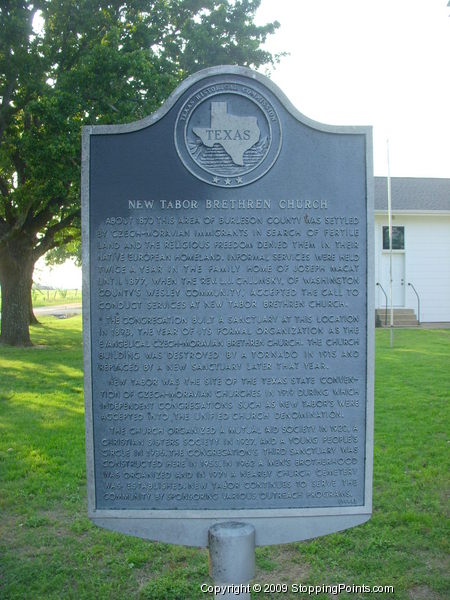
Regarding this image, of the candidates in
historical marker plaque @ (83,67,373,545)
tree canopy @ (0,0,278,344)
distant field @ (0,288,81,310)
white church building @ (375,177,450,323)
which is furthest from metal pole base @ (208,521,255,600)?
distant field @ (0,288,81,310)

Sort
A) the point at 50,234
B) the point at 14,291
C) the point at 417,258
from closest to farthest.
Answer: the point at 14,291
the point at 50,234
the point at 417,258

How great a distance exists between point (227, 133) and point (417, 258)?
2223 cm

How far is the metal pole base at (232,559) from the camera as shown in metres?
3.38

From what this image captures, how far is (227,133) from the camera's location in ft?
11.3

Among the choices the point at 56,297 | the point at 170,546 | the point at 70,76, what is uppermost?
the point at 70,76

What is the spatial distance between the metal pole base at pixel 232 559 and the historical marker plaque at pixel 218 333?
9 centimetres

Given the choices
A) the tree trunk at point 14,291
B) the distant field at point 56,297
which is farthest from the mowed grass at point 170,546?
the distant field at point 56,297

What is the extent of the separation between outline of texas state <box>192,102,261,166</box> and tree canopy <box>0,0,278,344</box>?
9.83m

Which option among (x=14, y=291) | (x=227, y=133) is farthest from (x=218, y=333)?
(x=14, y=291)

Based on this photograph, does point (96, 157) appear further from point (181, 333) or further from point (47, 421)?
point (47, 421)

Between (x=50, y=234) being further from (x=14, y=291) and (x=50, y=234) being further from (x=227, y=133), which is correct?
(x=227, y=133)

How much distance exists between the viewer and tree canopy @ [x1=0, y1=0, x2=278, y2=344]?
13.2 m

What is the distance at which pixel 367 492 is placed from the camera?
3541 millimetres

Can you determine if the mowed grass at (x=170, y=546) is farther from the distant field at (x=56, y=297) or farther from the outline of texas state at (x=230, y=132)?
the distant field at (x=56, y=297)
